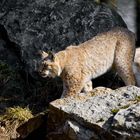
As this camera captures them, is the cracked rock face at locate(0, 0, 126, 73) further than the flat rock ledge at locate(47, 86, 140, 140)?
Yes

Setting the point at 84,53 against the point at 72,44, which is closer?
the point at 84,53

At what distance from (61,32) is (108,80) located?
3.77 feet

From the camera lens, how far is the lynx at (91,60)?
7.97 metres

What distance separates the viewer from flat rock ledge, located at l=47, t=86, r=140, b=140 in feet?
21.8

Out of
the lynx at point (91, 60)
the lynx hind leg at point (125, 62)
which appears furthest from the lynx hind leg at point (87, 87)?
the lynx hind leg at point (125, 62)

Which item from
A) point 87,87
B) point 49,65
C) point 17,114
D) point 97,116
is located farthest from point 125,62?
point 17,114

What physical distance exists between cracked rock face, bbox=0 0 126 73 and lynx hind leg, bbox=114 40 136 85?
96 cm

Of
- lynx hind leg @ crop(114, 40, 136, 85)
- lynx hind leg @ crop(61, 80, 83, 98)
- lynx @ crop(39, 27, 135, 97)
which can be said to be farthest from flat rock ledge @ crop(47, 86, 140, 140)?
lynx hind leg @ crop(114, 40, 136, 85)

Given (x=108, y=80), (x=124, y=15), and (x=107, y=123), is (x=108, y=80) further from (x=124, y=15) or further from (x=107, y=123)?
(x=124, y=15)

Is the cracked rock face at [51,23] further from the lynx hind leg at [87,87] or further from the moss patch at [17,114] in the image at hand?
the lynx hind leg at [87,87]

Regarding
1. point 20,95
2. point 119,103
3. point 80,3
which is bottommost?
point 20,95

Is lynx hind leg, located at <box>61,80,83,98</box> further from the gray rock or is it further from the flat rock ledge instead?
the gray rock

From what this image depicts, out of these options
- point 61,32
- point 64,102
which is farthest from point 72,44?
point 64,102

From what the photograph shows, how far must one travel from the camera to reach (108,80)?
903 cm
